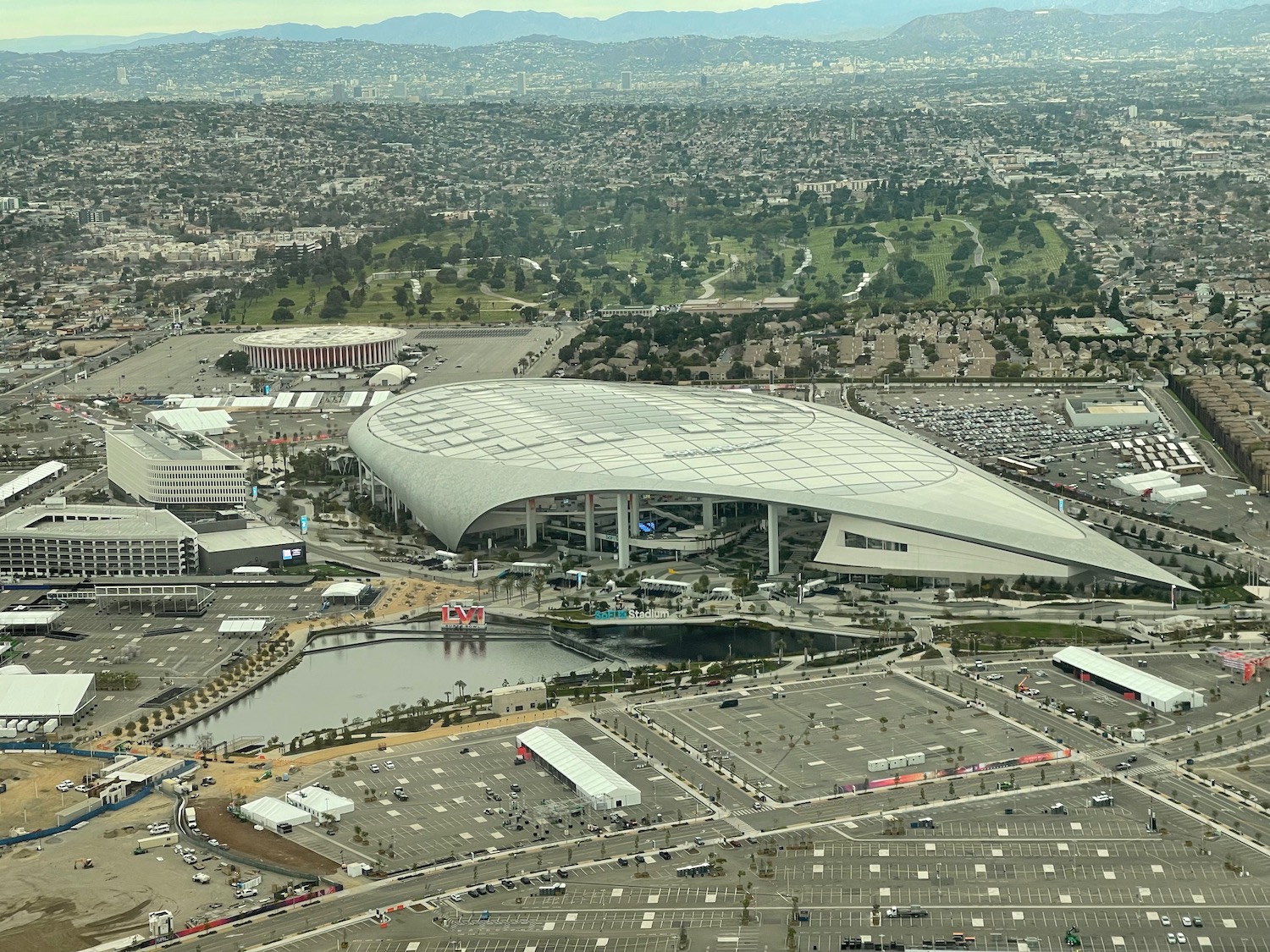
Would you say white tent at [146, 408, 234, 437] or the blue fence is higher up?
the blue fence

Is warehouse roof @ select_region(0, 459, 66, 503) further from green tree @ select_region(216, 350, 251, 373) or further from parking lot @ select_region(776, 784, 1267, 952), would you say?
parking lot @ select_region(776, 784, 1267, 952)

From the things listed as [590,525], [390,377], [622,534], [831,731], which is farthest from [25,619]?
[390,377]

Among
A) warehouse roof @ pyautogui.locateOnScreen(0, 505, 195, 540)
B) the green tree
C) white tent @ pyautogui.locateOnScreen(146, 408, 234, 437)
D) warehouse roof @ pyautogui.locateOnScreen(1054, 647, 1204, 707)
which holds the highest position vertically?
warehouse roof @ pyautogui.locateOnScreen(0, 505, 195, 540)

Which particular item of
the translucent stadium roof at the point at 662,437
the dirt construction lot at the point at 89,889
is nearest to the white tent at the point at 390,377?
the translucent stadium roof at the point at 662,437

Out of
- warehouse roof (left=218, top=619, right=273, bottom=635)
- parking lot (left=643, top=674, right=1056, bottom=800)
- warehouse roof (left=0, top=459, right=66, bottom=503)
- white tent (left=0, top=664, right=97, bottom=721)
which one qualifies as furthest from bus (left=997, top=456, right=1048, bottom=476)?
white tent (left=0, top=664, right=97, bottom=721)

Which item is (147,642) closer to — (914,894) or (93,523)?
(93,523)
